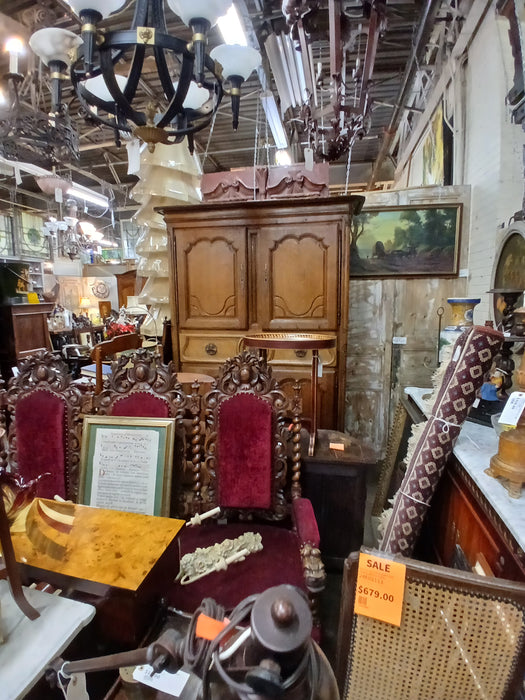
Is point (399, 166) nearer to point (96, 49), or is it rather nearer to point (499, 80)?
point (499, 80)

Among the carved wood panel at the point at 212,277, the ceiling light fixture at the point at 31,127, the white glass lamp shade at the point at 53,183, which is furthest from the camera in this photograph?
the white glass lamp shade at the point at 53,183

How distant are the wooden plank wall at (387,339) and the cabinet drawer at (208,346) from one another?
1.19 meters

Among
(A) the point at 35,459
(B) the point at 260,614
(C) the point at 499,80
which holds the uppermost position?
(C) the point at 499,80

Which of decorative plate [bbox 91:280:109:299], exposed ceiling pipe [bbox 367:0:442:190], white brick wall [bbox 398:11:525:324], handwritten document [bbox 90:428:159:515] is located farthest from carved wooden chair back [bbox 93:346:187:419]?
decorative plate [bbox 91:280:109:299]

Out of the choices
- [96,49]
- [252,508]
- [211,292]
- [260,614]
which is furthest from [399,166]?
→ [260,614]

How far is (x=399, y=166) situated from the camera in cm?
521

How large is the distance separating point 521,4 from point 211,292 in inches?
98.2

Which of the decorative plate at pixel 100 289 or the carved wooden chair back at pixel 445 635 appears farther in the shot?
the decorative plate at pixel 100 289

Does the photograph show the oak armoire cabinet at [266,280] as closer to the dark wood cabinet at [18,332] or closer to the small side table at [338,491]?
the small side table at [338,491]

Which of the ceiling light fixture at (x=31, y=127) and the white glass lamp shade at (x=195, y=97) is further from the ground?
the ceiling light fixture at (x=31, y=127)

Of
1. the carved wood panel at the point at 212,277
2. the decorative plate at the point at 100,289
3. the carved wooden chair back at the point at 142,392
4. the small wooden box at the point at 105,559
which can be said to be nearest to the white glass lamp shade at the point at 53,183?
the carved wood panel at the point at 212,277

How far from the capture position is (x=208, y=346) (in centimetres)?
312

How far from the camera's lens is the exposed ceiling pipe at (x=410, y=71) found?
8.41 ft

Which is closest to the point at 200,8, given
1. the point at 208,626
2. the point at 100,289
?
the point at 208,626
